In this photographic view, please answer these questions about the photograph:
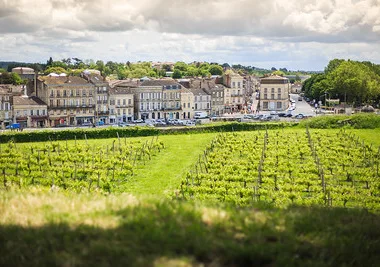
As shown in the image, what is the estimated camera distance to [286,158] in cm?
3381

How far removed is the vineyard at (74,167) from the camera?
993 inches

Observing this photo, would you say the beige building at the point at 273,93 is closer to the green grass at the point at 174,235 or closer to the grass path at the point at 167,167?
the grass path at the point at 167,167

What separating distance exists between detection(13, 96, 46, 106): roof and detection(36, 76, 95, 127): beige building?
939 mm

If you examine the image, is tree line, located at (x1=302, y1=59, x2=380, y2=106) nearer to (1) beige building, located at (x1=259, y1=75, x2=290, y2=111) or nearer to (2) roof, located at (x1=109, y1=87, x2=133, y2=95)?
(1) beige building, located at (x1=259, y1=75, x2=290, y2=111)

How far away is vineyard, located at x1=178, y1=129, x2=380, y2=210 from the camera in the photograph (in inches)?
884

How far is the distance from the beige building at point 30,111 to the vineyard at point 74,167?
32686mm

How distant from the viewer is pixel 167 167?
106ft

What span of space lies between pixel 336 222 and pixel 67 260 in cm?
547

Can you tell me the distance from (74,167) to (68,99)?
1810 inches

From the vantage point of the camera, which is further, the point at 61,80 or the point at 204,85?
the point at 204,85

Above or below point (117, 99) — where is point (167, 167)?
below

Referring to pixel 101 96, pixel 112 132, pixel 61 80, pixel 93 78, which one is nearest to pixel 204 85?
pixel 101 96

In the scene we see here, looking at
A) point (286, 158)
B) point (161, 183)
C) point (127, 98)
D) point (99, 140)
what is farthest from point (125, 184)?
point (127, 98)

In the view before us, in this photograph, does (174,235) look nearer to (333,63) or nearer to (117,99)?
(117,99)
